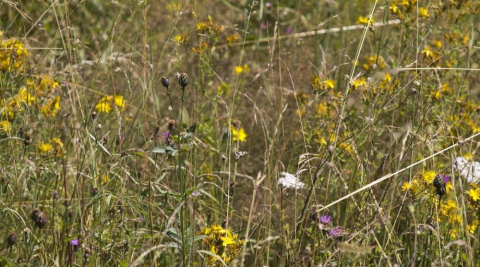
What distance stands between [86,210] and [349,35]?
267cm

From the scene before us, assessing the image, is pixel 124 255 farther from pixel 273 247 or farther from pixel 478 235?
pixel 478 235

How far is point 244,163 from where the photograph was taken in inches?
125

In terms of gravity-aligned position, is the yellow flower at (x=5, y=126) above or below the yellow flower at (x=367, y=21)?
below

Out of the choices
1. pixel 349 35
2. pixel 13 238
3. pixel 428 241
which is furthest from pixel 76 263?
pixel 349 35

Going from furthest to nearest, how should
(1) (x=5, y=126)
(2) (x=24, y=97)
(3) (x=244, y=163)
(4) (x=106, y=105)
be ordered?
(3) (x=244, y=163) → (4) (x=106, y=105) → (2) (x=24, y=97) → (1) (x=5, y=126)

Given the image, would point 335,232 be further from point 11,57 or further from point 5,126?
point 11,57

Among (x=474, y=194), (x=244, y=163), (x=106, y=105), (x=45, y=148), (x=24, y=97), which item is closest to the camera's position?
(x=474, y=194)

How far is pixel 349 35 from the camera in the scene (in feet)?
14.1

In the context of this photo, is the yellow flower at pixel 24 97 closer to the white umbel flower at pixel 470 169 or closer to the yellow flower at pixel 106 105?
the yellow flower at pixel 106 105

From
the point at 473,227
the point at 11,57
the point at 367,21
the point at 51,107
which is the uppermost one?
Result: the point at 367,21

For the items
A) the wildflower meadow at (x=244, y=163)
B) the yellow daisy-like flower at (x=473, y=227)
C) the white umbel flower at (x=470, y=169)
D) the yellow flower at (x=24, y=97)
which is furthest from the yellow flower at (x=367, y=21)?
the yellow flower at (x=24, y=97)

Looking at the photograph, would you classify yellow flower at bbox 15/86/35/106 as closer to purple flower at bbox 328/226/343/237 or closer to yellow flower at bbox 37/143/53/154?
yellow flower at bbox 37/143/53/154

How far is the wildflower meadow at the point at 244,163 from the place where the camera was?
6.24ft

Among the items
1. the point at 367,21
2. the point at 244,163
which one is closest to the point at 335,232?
the point at 367,21
